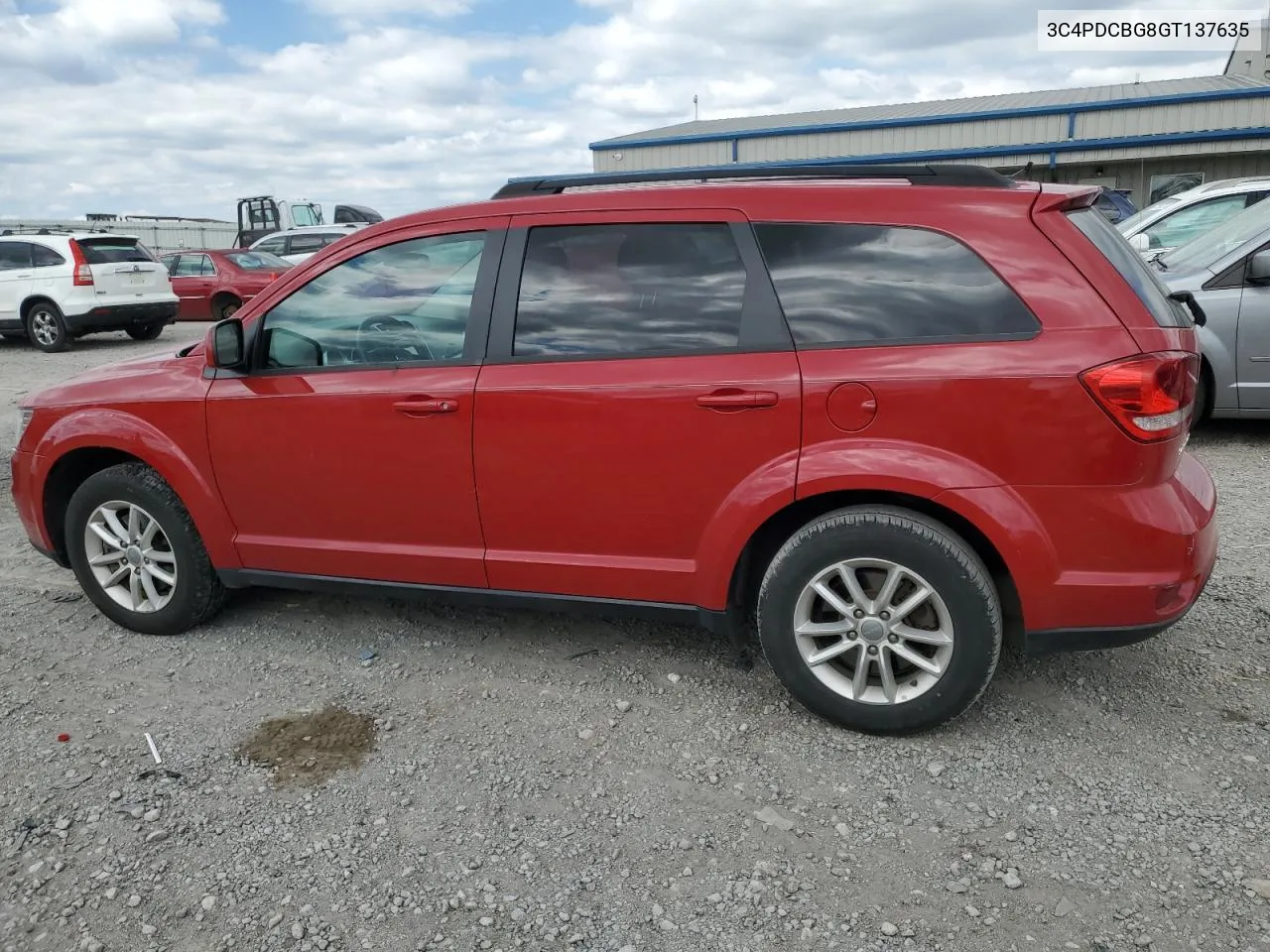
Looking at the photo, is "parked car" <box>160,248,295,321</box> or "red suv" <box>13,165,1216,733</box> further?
"parked car" <box>160,248,295,321</box>

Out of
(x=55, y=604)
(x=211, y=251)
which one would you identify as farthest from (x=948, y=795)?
(x=211, y=251)

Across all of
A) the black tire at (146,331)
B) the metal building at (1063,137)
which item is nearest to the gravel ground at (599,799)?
the black tire at (146,331)

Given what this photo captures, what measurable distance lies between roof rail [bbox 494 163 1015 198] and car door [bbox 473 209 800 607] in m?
0.24

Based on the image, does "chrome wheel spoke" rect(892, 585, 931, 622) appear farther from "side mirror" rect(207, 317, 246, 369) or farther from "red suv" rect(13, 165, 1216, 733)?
"side mirror" rect(207, 317, 246, 369)

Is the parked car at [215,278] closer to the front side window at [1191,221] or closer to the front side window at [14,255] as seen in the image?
the front side window at [14,255]

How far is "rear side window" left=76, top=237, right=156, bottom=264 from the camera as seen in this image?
1430 centimetres

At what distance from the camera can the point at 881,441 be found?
9.78ft

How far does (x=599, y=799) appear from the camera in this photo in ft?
9.58

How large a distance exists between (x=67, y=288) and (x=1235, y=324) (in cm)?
1453

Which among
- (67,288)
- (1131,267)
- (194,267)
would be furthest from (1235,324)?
(194,267)

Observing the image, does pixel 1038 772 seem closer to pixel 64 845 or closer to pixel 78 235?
pixel 64 845

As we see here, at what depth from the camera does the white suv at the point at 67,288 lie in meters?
14.1

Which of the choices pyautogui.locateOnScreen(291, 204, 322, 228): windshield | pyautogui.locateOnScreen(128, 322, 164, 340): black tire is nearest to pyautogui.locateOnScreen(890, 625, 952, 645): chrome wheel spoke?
pyautogui.locateOnScreen(128, 322, 164, 340): black tire

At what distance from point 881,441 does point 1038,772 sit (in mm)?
1130
